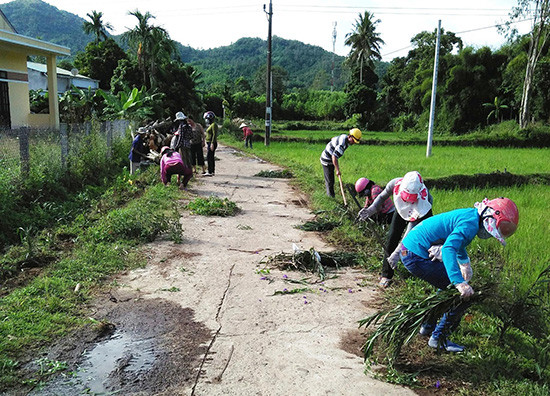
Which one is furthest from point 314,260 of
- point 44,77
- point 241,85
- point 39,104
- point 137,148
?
point 241,85

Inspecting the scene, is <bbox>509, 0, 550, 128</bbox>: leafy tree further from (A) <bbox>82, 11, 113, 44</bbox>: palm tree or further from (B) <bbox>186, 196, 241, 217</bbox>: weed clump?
(A) <bbox>82, 11, 113, 44</bbox>: palm tree

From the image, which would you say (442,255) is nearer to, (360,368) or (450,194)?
(360,368)

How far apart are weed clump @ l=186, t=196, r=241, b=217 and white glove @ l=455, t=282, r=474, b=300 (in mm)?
5591

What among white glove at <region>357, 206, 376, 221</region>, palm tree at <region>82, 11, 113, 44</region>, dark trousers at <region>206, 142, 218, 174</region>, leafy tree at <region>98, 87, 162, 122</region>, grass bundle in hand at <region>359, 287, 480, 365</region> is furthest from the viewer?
palm tree at <region>82, 11, 113, 44</region>

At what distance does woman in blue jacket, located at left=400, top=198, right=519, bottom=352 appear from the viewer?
3.40 m

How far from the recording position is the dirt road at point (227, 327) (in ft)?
11.1

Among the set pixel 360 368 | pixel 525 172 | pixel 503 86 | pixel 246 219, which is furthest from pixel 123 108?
pixel 503 86

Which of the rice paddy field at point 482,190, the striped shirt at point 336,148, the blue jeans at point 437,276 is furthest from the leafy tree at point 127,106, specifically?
the blue jeans at point 437,276

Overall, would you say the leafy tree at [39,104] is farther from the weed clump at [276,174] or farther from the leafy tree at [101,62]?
the leafy tree at [101,62]

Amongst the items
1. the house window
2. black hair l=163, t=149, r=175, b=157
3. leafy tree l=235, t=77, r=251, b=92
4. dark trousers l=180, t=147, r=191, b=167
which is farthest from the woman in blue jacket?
leafy tree l=235, t=77, r=251, b=92

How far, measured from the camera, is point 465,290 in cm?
344

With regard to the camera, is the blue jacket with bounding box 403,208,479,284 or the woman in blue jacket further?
the blue jacket with bounding box 403,208,479,284

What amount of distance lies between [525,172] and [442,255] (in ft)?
40.6

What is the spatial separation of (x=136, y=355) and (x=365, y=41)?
53730mm
